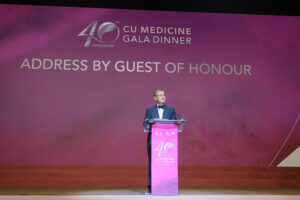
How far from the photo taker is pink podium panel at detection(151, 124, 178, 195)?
3.31 meters

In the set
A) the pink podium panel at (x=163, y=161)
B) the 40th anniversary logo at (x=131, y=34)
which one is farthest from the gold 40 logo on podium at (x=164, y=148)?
the 40th anniversary logo at (x=131, y=34)

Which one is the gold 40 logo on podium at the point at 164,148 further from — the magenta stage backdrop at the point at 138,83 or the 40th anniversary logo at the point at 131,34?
the 40th anniversary logo at the point at 131,34

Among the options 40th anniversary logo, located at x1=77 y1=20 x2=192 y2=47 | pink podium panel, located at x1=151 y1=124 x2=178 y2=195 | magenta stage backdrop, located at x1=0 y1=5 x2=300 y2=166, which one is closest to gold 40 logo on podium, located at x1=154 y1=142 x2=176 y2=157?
pink podium panel, located at x1=151 y1=124 x2=178 y2=195

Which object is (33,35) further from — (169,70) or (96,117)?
(169,70)

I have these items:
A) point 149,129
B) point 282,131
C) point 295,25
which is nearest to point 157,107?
point 149,129

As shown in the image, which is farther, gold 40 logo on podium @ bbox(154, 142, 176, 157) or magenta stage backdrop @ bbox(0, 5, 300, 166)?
magenta stage backdrop @ bbox(0, 5, 300, 166)

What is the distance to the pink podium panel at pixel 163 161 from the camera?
130 inches

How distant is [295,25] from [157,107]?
9.91 ft

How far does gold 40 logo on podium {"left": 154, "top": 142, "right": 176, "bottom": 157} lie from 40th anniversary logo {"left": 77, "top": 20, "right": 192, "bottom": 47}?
233cm

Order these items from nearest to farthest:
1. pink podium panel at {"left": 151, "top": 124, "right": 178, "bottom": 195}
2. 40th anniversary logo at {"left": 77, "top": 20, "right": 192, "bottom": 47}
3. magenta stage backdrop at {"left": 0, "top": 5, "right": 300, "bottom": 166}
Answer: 1. pink podium panel at {"left": 151, "top": 124, "right": 178, "bottom": 195}
2. magenta stage backdrop at {"left": 0, "top": 5, "right": 300, "bottom": 166}
3. 40th anniversary logo at {"left": 77, "top": 20, "right": 192, "bottom": 47}

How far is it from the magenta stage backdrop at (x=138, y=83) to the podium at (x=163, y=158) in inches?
64.7

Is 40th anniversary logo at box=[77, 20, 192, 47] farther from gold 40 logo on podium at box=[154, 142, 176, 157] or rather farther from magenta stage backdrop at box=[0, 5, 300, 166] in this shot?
gold 40 logo on podium at box=[154, 142, 176, 157]

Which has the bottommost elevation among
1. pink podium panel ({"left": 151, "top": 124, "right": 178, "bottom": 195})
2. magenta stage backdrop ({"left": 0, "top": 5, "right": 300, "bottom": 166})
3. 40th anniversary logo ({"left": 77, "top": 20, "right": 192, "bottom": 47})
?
A: pink podium panel ({"left": 151, "top": 124, "right": 178, "bottom": 195})

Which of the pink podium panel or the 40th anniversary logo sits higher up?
the 40th anniversary logo
